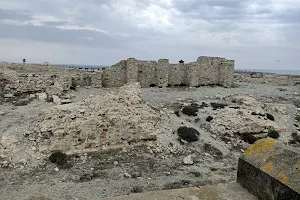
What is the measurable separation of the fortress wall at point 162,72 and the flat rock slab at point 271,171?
22661mm

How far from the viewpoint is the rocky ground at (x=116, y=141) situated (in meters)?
10.9

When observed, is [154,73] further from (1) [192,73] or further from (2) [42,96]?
(2) [42,96]

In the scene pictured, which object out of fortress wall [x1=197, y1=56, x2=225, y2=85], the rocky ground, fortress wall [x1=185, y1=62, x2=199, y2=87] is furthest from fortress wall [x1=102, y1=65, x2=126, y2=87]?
fortress wall [x1=197, y1=56, x2=225, y2=85]

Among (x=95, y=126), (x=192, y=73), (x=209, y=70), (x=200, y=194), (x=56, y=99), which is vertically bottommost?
(x=95, y=126)

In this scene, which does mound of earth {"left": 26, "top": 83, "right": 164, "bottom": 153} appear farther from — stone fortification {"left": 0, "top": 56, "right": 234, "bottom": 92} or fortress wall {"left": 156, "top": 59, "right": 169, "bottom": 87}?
fortress wall {"left": 156, "top": 59, "right": 169, "bottom": 87}

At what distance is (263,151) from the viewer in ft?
13.4

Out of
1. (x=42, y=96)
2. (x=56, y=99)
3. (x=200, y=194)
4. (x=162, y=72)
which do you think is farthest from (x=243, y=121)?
(x=200, y=194)

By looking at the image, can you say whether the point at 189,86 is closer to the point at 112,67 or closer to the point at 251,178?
the point at 112,67

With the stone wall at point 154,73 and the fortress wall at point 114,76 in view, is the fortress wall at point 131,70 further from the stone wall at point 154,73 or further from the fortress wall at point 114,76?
the fortress wall at point 114,76

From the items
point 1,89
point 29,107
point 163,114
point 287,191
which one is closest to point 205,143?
point 163,114

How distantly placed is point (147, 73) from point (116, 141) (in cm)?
1355

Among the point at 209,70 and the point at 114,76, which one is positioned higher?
the point at 209,70

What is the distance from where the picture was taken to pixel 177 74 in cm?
2800

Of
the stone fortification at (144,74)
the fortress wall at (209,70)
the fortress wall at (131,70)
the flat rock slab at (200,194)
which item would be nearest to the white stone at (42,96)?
the stone fortification at (144,74)
